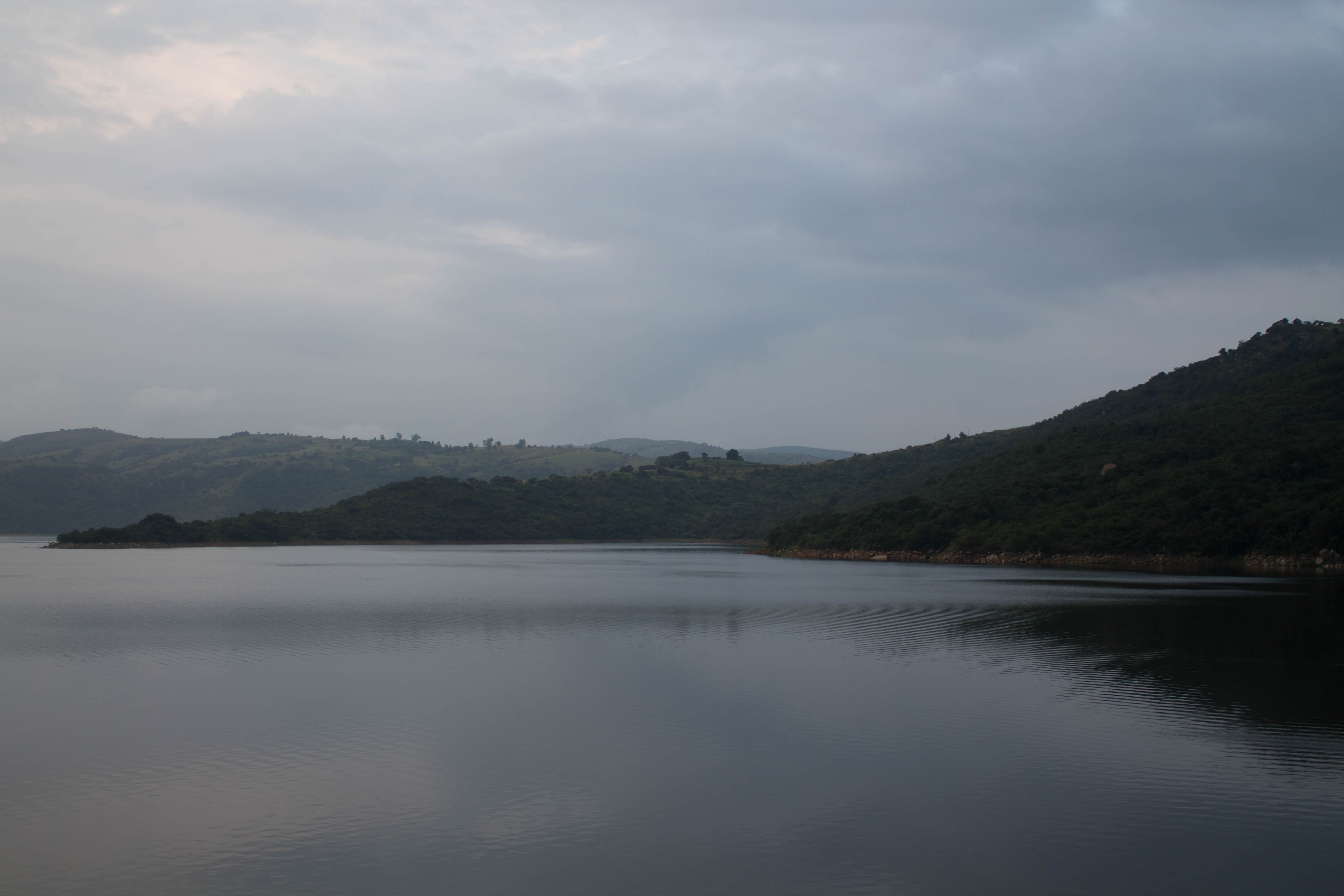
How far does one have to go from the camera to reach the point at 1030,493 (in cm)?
7325

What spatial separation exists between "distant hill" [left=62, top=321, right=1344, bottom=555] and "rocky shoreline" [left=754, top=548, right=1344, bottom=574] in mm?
538

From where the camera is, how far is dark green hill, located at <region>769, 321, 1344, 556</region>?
186 ft

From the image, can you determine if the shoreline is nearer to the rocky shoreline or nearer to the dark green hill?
the dark green hill

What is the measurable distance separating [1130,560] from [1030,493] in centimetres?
1278

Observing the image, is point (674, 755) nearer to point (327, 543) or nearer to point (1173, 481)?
point (1173, 481)

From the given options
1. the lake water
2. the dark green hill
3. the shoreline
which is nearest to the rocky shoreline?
the dark green hill

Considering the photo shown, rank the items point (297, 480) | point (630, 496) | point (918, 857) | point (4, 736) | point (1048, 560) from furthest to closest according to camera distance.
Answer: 1. point (297, 480)
2. point (630, 496)
3. point (1048, 560)
4. point (4, 736)
5. point (918, 857)

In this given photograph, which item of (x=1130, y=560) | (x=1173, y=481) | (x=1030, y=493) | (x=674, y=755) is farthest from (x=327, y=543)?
(x=674, y=755)

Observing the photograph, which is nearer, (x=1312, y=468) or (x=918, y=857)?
(x=918, y=857)

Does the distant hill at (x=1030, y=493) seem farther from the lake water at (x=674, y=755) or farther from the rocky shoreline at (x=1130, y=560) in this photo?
the lake water at (x=674, y=755)

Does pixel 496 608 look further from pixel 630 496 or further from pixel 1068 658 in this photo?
pixel 630 496

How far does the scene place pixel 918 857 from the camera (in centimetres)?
1034

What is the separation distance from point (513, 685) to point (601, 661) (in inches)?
144

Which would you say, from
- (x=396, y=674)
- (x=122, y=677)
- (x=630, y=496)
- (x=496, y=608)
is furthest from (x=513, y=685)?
(x=630, y=496)
